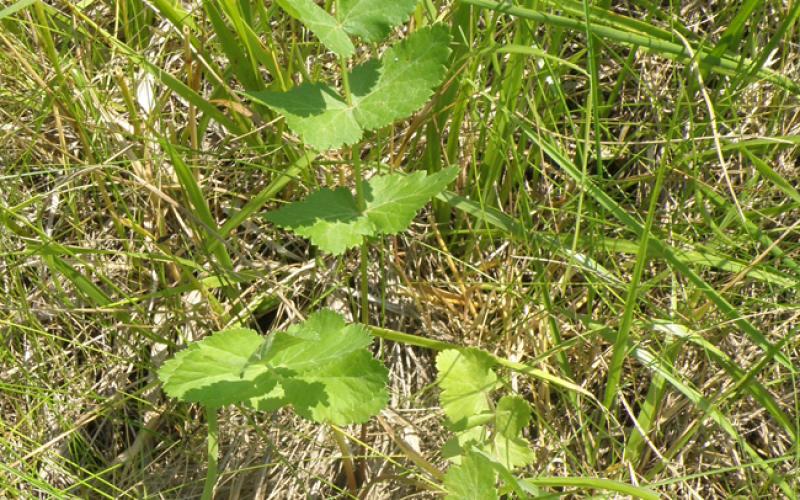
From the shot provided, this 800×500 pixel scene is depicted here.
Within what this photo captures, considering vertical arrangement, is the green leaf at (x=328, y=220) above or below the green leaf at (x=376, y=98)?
below

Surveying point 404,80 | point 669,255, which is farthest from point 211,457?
point 669,255

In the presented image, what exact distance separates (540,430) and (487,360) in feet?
0.75

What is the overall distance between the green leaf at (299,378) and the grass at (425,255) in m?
0.36

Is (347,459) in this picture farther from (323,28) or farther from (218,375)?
(323,28)

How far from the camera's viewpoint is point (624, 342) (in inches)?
65.6

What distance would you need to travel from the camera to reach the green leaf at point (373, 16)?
55.3 inches

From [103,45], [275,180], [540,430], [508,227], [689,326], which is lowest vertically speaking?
[540,430]

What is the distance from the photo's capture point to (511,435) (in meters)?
1.69

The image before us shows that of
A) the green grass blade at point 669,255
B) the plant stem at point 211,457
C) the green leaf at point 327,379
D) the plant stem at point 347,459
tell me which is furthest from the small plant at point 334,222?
the green grass blade at point 669,255

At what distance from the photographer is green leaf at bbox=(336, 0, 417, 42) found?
140 cm

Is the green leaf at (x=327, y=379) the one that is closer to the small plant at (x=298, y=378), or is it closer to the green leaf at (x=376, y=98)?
the small plant at (x=298, y=378)

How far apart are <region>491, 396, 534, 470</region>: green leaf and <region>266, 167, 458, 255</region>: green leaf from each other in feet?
1.47

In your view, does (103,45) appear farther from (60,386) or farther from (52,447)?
(52,447)

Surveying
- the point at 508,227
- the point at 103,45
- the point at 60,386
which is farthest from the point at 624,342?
the point at 103,45
